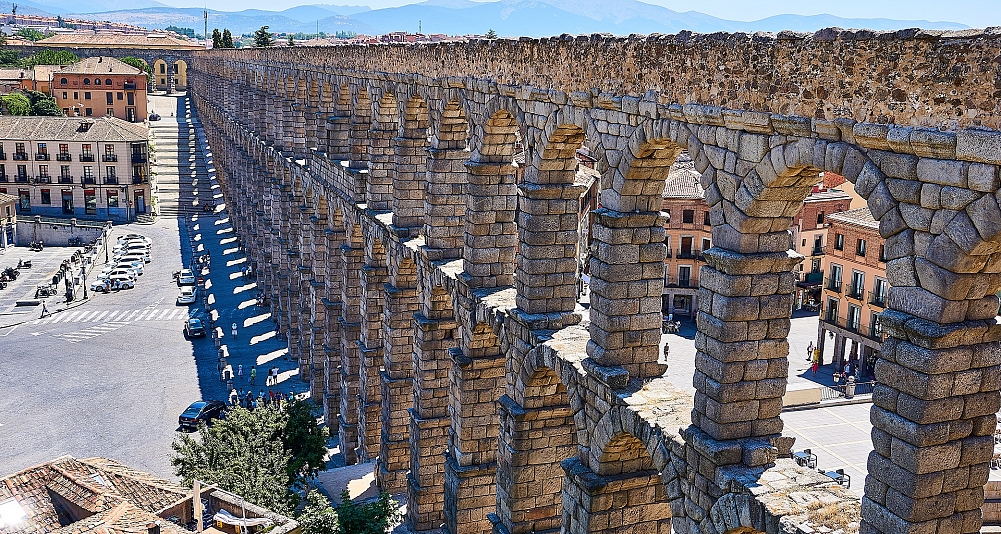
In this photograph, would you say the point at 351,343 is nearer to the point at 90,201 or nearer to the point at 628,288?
the point at 628,288

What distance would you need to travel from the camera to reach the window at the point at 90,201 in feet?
330

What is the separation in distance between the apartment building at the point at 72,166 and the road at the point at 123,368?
18945 mm

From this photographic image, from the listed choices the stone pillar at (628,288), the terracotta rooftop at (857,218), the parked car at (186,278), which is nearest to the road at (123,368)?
the parked car at (186,278)

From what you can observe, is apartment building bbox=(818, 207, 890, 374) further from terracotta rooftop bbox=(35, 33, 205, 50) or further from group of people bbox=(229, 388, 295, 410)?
terracotta rooftop bbox=(35, 33, 205, 50)

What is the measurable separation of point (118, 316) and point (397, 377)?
41378mm

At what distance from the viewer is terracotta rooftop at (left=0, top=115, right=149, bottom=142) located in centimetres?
9675

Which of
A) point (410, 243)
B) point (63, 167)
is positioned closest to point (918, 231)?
point (410, 243)

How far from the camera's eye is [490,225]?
26578 mm

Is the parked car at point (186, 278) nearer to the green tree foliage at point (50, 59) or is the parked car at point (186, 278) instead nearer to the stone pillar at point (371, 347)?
the stone pillar at point (371, 347)

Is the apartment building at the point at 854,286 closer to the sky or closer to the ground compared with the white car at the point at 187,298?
closer to the sky

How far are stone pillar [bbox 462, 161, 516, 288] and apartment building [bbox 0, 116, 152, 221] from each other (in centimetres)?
8212

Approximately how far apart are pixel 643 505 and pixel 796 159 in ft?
30.2

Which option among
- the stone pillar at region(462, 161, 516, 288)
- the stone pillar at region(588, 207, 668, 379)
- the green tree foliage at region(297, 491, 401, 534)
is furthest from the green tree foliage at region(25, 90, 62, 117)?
the stone pillar at region(588, 207, 668, 379)

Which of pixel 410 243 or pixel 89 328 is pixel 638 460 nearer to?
pixel 410 243
